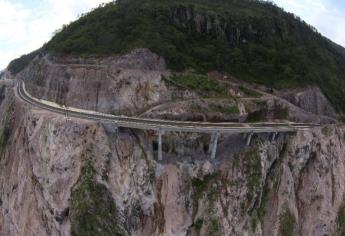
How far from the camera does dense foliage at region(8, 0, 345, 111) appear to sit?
82.4 metres

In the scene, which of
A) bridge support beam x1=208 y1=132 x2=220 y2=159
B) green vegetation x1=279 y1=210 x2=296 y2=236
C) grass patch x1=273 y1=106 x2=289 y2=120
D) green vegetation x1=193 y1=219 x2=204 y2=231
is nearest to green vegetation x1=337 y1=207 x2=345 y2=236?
green vegetation x1=279 y1=210 x2=296 y2=236

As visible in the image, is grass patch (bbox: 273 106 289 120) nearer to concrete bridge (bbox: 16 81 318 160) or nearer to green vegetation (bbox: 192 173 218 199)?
concrete bridge (bbox: 16 81 318 160)

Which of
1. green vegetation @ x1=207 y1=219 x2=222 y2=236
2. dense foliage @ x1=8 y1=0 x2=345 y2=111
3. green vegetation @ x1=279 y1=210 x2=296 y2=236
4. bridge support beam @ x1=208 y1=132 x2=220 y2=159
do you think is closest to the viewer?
green vegetation @ x1=207 y1=219 x2=222 y2=236

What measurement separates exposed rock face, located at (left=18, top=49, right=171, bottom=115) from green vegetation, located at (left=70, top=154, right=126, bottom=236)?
17.2m

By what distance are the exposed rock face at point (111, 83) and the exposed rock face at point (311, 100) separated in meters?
24.4

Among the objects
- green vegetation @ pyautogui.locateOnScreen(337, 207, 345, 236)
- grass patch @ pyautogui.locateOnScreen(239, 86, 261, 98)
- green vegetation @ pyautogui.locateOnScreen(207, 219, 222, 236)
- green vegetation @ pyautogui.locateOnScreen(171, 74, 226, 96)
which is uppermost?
green vegetation @ pyautogui.locateOnScreen(171, 74, 226, 96)

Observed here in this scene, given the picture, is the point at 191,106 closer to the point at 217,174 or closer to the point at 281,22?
the point at 217,174

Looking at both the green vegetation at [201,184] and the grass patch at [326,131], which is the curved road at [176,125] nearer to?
the grass patch at [326,131]

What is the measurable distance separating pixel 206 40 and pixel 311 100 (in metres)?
23.5

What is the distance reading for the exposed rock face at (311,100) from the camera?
82.0 meters

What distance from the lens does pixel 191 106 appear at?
236 ft

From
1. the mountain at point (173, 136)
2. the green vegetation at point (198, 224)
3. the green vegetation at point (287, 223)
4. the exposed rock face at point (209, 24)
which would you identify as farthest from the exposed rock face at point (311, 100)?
the green vegetation at point (198, 224)

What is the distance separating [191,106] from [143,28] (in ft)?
70.7

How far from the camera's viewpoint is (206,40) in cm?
8744
